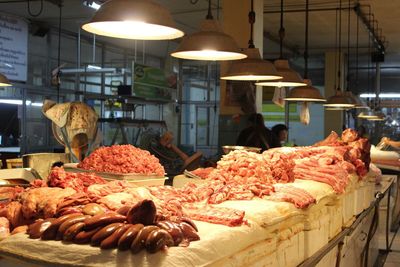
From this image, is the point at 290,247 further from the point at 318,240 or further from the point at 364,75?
the point at 364,75

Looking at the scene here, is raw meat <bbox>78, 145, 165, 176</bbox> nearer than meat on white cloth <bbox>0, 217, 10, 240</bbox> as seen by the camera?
No

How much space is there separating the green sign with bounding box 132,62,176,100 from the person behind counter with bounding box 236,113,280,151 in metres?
3.01

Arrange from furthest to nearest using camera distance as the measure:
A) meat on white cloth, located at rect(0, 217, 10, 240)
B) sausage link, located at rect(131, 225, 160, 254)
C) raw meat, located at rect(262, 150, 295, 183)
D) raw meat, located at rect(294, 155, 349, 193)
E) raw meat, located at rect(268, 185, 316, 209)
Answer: raw meat, located at rect(294, 155, 349, 193), raw meat, located at rect(262, 150, 295, 183), raw meat, located at rect(268, 185, 316, 209), meat on white cloth, located at rect(0, 217, 10, 240), sausage link, located at rect(131, 225, 160, 254)

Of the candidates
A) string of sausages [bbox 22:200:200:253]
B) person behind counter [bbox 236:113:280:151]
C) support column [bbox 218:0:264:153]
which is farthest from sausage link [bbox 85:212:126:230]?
support column [bbox 218:0:264:153]

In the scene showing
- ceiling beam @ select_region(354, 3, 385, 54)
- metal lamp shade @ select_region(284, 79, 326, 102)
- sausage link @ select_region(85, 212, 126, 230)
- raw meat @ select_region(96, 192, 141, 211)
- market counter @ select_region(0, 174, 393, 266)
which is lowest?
market counter @ select_region(0, 174, 393, 266)

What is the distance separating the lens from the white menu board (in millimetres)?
10844

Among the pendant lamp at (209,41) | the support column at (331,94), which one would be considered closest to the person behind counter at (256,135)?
the pendant lamp at (209,41)

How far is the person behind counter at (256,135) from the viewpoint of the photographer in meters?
8.02

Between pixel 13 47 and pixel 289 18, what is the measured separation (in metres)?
6.37

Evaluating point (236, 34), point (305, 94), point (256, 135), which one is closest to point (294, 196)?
point (305, 94)

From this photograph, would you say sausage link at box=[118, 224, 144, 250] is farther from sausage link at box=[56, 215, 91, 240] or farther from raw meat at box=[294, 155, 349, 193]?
raw meat at box=[294, 155, 349, 193]

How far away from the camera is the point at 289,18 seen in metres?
11.9

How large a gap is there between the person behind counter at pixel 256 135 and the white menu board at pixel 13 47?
18.6 ft

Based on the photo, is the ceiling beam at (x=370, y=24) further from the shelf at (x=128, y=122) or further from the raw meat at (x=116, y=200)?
the raw meat at (x=116, y=200)
